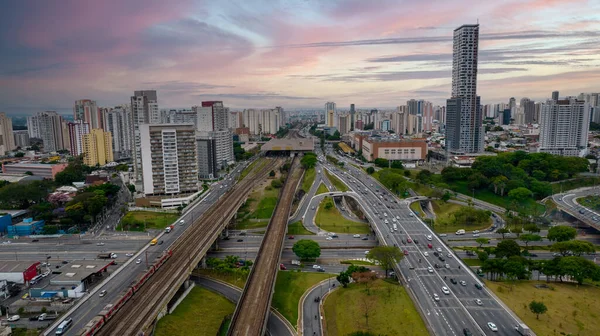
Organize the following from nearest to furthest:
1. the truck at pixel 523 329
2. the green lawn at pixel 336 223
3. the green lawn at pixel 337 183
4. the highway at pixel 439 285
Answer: the truck at pixel 523 329, the highway at pixel 439 285, the green lawn at pixel 336 223, the green lawn at pixel 337 183

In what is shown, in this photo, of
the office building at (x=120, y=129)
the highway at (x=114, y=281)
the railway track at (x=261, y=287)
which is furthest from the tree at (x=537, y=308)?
the office building at (x=120, y=129)

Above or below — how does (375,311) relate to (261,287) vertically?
below

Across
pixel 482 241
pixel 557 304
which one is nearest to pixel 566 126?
pixel 482 241

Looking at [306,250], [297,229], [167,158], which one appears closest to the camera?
[306,250]

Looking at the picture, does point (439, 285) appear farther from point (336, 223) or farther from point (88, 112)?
point (88, 112)

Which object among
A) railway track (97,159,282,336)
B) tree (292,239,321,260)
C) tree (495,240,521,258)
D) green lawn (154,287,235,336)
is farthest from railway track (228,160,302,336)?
tree (495,240,521,258)

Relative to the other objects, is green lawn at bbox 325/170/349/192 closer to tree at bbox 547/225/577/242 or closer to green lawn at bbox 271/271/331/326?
green lawn at bbox 271/271/331/326

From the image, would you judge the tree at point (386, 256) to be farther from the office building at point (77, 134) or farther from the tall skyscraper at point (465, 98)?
the office building at point (77, 134)

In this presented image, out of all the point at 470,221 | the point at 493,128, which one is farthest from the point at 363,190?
the point at 493,128
